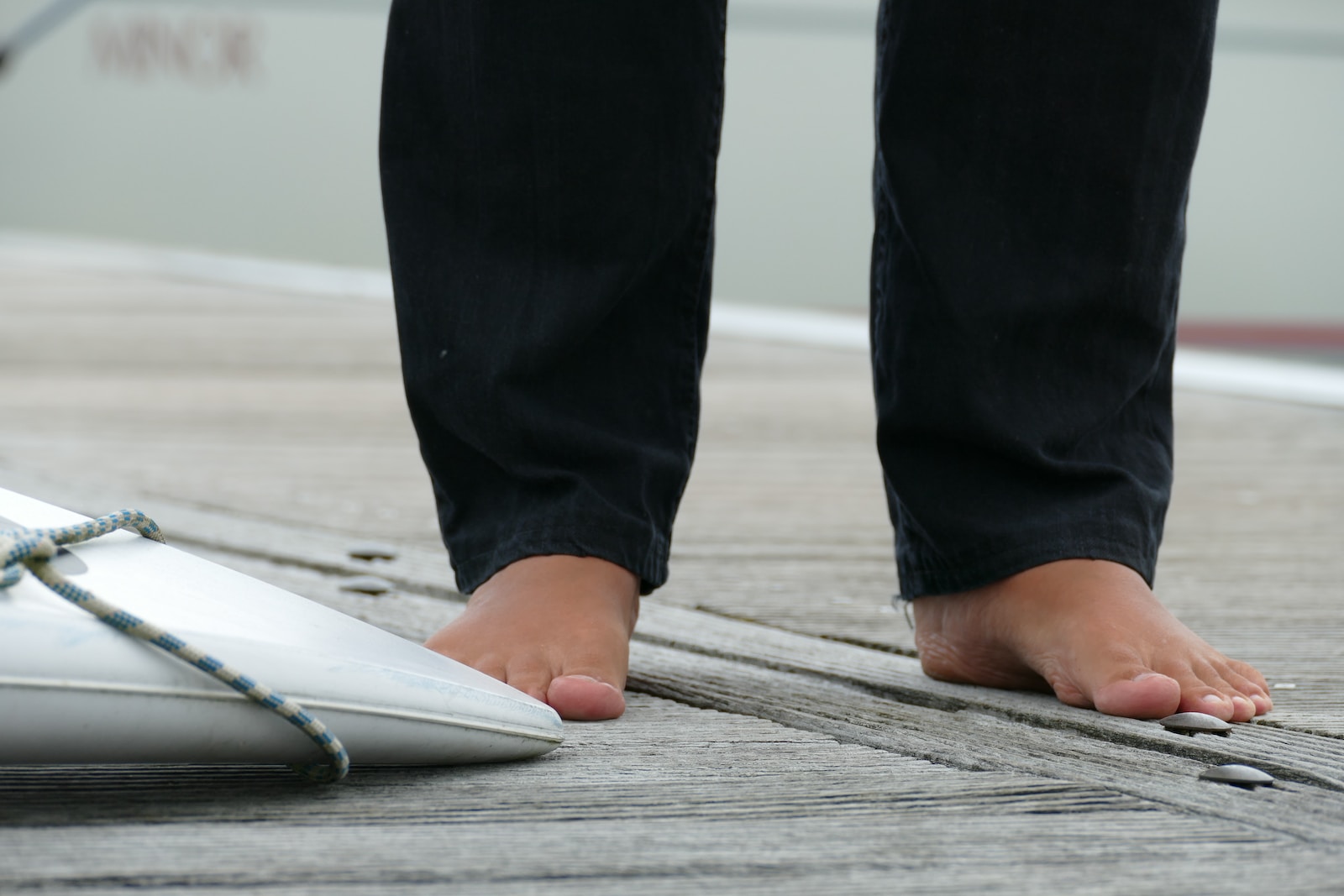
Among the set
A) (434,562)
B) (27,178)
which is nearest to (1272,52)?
(27,178)

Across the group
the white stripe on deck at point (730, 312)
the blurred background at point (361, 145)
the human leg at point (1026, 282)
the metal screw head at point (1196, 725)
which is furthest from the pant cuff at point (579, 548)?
the blurred background at point (361, 145)

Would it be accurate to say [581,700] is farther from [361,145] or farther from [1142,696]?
[361,145]

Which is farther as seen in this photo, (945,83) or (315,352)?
(315,352)

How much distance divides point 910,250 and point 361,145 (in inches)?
346

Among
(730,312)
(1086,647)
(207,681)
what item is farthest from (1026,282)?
(730,312)

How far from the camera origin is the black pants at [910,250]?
771mm

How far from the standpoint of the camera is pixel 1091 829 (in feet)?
1.74

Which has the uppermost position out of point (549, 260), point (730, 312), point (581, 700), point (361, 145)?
point (549, 260)

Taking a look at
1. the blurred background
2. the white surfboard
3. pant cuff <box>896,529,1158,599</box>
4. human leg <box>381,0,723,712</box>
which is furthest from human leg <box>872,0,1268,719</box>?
the blurred background

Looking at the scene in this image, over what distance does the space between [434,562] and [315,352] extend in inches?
75.1

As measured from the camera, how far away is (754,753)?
2.07 feet

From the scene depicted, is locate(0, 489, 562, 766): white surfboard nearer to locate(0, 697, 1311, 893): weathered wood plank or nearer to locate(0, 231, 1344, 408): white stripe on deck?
locate(0, 697, 1311, 893): weathered wood plank

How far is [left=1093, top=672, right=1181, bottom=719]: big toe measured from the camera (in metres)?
0.69

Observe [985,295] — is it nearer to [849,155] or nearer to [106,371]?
[106,371]
